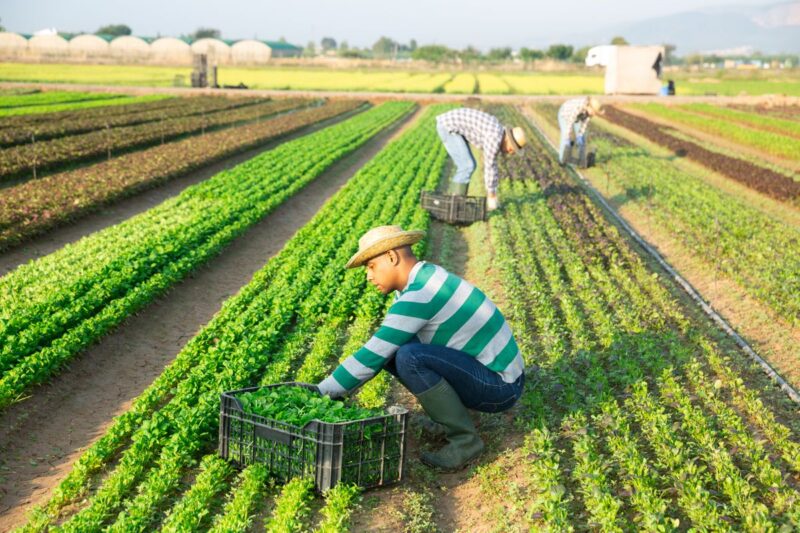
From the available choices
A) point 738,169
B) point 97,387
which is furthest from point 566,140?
point 97,387

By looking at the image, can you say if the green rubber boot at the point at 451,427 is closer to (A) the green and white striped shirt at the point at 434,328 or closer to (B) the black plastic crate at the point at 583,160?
(A) the green and white striped shirt at the point at 434,328

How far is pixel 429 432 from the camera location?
5.96 m

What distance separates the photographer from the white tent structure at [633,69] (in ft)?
180

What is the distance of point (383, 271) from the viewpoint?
5.39 meters

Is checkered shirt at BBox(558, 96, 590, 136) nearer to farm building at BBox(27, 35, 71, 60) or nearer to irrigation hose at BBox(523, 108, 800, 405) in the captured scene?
irrigation hose at BBox(523, 108, 800, 405)

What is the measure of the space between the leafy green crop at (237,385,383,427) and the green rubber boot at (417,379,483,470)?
407 mm

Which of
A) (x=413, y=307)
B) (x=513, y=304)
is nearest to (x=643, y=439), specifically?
(x=413, y=307)

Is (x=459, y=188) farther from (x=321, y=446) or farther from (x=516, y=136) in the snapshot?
(x=321, y=446)

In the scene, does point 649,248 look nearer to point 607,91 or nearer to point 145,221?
point 145,221

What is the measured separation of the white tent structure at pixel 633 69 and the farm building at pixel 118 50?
44764mm

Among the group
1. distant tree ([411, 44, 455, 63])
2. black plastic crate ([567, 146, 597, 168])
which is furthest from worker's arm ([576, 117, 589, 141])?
distant tree ([411, 44, 455, 63])

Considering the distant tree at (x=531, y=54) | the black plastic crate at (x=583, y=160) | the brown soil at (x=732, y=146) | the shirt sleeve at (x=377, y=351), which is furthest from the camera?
the distant tree at (x=531, y=54)

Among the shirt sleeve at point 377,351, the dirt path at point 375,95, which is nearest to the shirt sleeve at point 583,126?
the shirt sleeve at point 377,351

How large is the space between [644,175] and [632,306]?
10.8 metres
